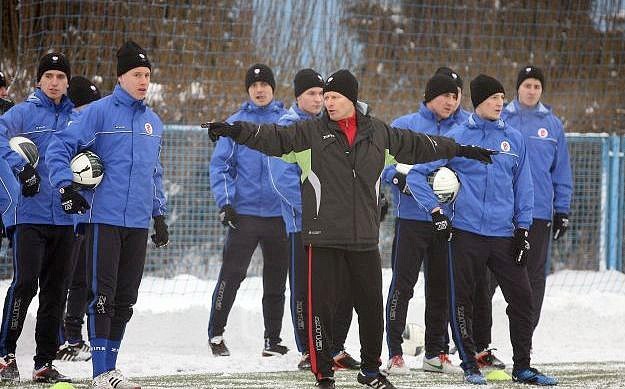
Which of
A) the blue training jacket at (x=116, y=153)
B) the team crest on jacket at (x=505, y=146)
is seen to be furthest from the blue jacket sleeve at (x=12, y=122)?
the team crest on jacket at (x=505, y=146)

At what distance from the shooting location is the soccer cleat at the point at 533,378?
7.26 meters

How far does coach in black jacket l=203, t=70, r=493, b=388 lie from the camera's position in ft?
21.4

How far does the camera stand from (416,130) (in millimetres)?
8336

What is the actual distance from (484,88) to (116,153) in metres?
2.41

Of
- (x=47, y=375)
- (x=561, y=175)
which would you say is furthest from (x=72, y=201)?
(x=561, y=175)

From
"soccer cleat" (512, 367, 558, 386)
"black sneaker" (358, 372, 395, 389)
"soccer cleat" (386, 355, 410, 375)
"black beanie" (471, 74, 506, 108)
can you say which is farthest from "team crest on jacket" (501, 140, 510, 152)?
"black sneaker" (358, 372, 395, 389)

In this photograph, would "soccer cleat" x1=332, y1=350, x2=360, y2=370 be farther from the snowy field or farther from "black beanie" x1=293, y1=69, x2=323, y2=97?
"black beanie" x1=293, y1=69, x2=323, y2=97

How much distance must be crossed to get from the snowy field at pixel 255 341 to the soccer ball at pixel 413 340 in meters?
0.16

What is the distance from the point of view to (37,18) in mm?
11547

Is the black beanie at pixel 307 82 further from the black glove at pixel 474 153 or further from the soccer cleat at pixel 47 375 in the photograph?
the soccer cleat at pixel 47 375

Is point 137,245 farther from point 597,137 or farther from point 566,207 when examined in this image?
point 597,137

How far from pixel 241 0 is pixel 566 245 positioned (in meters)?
4.48

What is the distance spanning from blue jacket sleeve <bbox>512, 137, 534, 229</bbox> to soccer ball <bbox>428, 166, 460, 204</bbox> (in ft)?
1.23

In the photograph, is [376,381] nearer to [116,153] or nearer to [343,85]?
[343,85]
